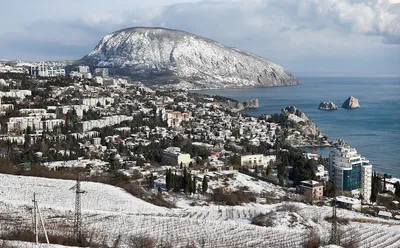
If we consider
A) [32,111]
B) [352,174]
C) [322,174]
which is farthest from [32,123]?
[352,174]

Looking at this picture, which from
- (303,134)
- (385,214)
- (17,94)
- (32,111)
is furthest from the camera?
(303,134)

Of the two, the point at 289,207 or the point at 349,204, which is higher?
the point at 289,207

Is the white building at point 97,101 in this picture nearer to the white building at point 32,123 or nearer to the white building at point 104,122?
the white building at point 104,122

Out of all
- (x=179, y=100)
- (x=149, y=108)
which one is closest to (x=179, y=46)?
(x=179, y=100)

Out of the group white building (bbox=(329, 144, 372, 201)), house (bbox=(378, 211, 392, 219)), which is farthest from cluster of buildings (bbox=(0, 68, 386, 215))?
house (bbox=(378, 211, 392, 219))

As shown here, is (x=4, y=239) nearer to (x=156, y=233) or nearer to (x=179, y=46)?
(x=156, y=233)

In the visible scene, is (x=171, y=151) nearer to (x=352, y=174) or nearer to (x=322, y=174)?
(x=322, y=174)
